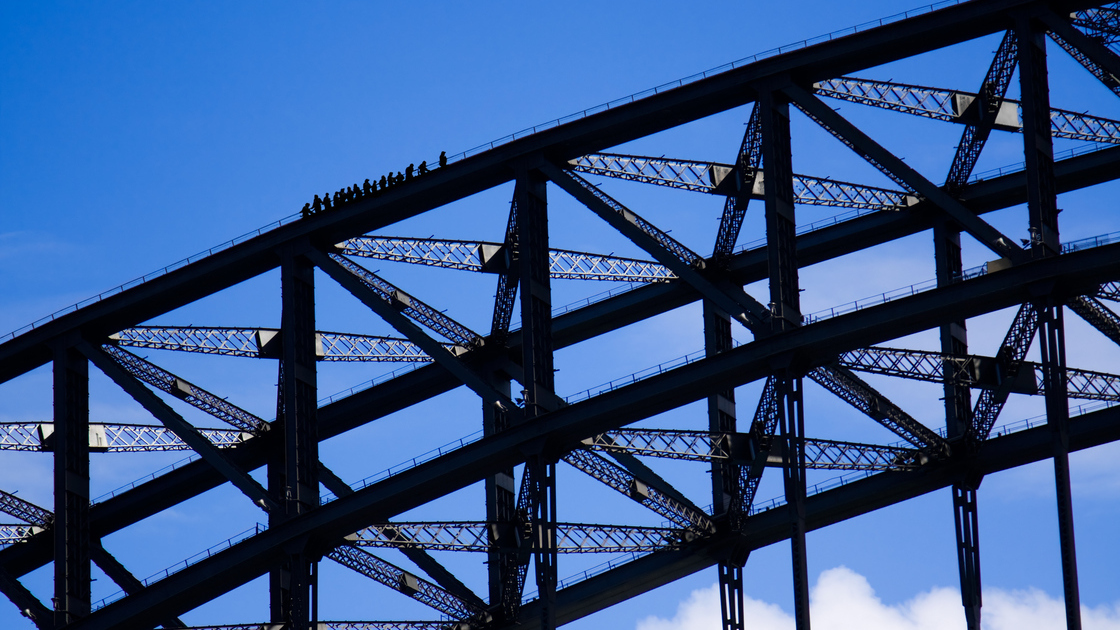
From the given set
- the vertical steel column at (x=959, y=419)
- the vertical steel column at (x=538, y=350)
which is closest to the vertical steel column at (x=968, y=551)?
the vertical steel column at (x=959, y=419)

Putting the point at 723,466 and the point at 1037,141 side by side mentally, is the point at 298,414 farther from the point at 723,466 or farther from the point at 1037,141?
the point at 1037,141

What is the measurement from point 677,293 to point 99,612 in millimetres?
16245

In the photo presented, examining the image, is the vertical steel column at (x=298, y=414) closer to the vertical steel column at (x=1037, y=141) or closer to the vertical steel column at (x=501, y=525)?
the vertical steel column at (x=501, y=525)

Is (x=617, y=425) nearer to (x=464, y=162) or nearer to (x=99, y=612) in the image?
(x=464, y=162)

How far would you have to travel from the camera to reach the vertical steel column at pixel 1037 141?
40594 mm

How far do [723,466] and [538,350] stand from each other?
575cm

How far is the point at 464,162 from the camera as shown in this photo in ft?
149

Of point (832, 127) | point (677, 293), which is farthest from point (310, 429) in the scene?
point (832, 127)

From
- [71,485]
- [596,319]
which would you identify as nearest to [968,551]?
[596,319]

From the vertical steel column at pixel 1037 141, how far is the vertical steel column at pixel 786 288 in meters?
5.15

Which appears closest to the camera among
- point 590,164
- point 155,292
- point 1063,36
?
point 1063,36

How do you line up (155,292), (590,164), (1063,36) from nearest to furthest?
(1063,36), (590,164), (155,292)

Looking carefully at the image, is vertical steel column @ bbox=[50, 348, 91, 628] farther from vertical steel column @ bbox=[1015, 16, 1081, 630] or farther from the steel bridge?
vertical steel column @ bbox=[1015, 16, 1081, 630]

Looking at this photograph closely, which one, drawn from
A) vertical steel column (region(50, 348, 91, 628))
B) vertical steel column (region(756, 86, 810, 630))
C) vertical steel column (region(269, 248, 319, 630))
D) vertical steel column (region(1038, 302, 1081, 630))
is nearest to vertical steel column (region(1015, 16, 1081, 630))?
vertical steel column (region(1038, 302, 1081, 630))
